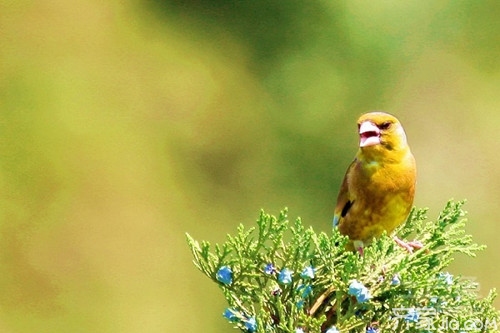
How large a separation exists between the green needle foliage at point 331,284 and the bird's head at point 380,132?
0.90 ft

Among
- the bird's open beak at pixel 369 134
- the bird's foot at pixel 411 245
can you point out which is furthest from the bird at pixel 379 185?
the bird's foot at pixel 411 245

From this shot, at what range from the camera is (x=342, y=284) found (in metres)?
0.75

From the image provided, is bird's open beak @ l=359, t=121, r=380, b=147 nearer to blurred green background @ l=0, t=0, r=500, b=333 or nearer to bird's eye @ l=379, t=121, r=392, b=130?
bird's eye @ l=379, t=121, r=392, b=130

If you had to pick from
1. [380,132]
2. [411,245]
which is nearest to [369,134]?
[380,132]

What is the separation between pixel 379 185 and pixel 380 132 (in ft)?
0.22

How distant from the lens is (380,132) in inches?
42.4

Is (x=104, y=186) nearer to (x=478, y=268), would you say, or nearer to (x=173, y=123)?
(x=173, y=123)

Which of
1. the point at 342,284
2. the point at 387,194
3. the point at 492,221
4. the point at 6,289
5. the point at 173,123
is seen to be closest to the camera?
the point at 342,284

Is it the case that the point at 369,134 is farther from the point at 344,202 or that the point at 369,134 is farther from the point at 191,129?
the point at 191,129

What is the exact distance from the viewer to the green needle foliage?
762 millimetres

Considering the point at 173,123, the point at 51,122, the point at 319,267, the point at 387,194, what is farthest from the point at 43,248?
the point at 319,267

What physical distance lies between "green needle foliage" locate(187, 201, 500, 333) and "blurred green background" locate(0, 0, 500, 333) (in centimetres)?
224

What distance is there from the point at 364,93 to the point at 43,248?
130 cm

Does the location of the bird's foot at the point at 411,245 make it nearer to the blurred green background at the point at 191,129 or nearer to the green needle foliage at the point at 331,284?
the green needle foliage at the point at 331,284
